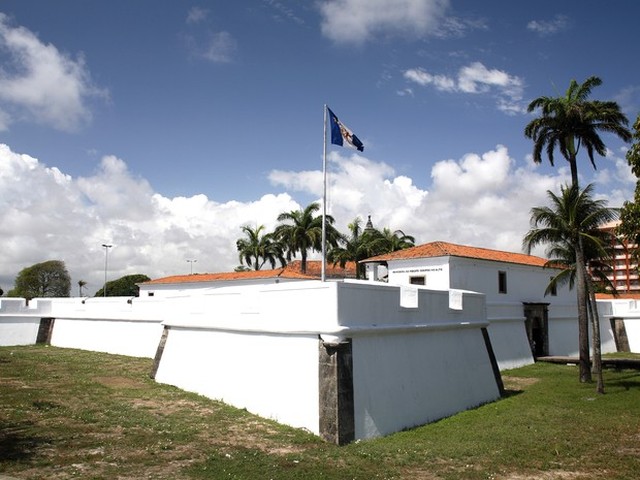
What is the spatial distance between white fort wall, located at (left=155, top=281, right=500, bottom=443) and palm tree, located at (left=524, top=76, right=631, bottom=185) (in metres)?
13.9

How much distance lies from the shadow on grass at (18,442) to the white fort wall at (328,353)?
198 inches

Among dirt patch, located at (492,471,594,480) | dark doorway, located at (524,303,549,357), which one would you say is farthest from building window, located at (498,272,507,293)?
dirt patch, located at (492,471,594,480)

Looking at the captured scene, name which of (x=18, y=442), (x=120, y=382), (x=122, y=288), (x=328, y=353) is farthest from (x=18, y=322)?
(x=122, y=288)

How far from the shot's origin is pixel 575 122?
27016 millimetres

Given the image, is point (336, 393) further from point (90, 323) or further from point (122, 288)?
point (122, 288)

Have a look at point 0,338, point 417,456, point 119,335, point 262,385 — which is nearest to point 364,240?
point 119,335

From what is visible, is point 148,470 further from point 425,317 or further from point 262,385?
point 425,317

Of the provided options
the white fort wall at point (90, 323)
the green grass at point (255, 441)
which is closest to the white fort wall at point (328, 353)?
the green grass at point (255, 441)

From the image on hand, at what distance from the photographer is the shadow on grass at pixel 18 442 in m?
9.09

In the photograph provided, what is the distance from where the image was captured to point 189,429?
11.6 meters

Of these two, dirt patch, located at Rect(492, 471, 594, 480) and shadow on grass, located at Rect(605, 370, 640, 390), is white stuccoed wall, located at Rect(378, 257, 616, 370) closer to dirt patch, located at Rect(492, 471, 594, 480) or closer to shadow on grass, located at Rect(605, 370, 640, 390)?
shadow on grass, located at Rect(605, 370, 640, 390)

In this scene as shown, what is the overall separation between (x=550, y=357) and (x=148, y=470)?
26713mm

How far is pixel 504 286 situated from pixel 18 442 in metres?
24.7

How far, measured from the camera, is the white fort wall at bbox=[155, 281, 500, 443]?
11.9m
